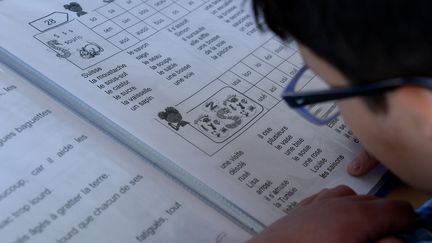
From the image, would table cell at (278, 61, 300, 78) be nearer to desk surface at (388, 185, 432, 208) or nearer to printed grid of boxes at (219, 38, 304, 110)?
printed grid of boxes at (219, 38, 304, 110)

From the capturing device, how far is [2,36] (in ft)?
1.94

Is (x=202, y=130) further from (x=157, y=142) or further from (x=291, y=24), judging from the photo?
(x=291, y=24)

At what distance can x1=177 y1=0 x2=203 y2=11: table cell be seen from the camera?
71 centimetres

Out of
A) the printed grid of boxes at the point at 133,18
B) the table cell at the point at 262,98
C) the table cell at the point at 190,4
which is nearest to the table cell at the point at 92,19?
the printed grid of boxes at the point at 133,18

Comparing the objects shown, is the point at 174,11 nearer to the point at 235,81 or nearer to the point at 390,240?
the point at 235,81

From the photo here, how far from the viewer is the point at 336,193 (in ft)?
1.58

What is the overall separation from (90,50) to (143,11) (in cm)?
12

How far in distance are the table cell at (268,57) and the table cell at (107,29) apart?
177 mm

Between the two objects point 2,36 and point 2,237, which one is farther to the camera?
point 2,36

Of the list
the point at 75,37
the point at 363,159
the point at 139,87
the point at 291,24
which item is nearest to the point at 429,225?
the point at 363,159

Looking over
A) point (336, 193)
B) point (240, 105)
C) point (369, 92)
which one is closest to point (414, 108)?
point (369, 92)

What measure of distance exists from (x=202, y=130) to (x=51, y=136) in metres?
0.15

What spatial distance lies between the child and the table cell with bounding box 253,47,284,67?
212mm

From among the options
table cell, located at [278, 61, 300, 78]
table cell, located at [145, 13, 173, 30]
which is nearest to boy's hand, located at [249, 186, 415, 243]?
table cell, located at [278, 61, 300, 78]
